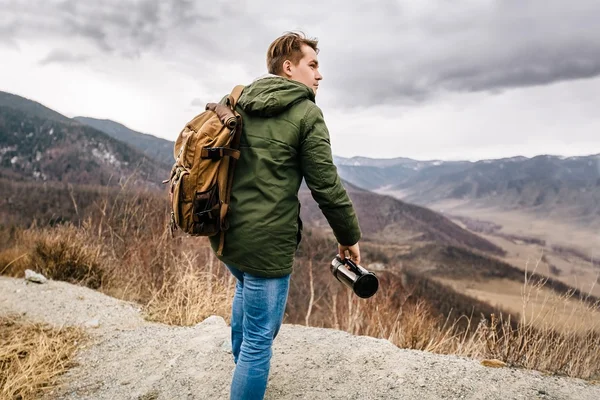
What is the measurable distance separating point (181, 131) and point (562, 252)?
227 metres

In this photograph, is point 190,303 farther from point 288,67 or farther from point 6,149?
point 6,149

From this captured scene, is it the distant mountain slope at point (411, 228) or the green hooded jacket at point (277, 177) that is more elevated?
the green hooded jacket at point (277, 177)

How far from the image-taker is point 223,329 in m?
3.25

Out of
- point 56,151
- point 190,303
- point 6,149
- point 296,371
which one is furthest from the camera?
point 56,151

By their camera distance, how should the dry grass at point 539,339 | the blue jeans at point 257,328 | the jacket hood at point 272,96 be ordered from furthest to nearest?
1. the dry grass at point 539,339
2. the blue jeans at point 257,328
3. the jacket hood at point 272,96

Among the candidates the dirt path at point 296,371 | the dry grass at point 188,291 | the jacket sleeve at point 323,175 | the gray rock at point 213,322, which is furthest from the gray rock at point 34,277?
the jacket sleeve at point 323,175

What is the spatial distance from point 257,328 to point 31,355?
73.9 inches

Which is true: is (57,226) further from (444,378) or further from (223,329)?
(444,378)

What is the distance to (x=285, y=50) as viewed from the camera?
1.79 meters

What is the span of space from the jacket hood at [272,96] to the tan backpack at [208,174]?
85mm

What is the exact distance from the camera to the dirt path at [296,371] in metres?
2.21

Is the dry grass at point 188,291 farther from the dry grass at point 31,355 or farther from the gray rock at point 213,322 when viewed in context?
the dry grass at point 31,355

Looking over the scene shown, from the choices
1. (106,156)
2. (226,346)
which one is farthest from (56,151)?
(226,346)

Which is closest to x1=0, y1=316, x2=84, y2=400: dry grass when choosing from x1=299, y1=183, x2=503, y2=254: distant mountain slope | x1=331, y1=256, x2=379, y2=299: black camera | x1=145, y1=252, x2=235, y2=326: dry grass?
x1=145, y1=252, x2=235, y2=326: dry grass
